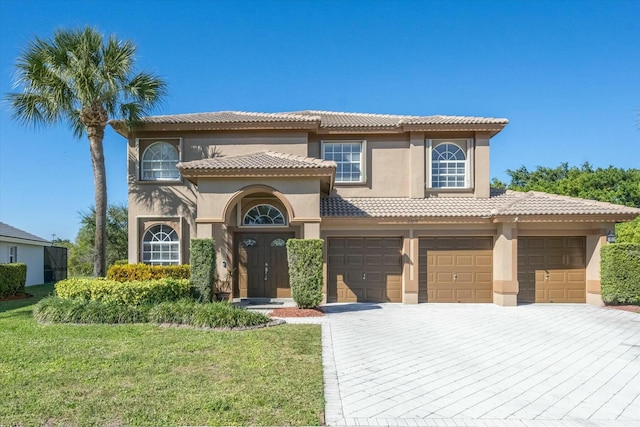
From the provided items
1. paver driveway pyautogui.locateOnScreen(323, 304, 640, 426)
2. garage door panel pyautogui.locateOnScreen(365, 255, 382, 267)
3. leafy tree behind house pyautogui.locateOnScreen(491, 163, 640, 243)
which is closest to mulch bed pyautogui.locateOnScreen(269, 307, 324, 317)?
paver driveway pyautogui.locateOnScreen(323, 304, 640, 426)

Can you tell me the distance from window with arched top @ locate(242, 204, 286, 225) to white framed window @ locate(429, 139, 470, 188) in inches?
260

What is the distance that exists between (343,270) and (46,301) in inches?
388

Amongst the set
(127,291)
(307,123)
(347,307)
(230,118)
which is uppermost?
(230,118)

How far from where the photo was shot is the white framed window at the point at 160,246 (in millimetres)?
15648

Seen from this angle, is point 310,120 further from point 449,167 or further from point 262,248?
point 449,167

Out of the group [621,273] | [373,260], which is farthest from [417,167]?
[621,273]

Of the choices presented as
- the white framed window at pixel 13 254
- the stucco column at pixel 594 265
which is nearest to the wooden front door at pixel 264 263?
the stucco column at pixel 594 265

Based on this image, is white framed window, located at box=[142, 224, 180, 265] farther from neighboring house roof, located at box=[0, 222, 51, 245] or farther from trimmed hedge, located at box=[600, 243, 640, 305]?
trimmed hedge, located at box=[600, 243, 640, 305]

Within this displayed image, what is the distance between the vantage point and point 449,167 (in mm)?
16547

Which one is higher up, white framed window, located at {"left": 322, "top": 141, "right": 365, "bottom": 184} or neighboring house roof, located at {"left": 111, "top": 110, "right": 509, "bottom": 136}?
neighboring house roof, located at {"left": 111, "top": 110, "right": 509, "bottom": 136}

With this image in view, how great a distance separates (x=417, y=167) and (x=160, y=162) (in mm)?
10764

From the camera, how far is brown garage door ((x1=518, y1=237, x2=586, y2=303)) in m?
15.0

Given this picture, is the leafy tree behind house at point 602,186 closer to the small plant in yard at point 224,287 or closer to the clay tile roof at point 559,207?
the clay tile roof at point 559,207

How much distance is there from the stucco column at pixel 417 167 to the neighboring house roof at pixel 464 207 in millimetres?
457
